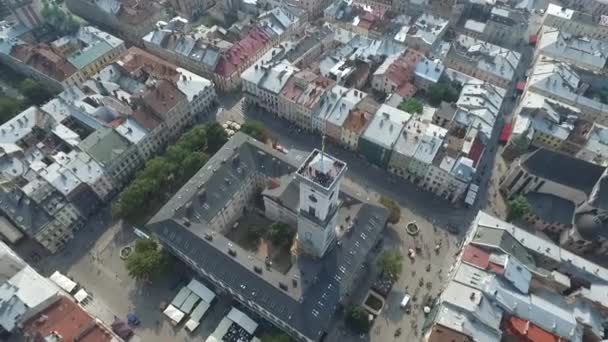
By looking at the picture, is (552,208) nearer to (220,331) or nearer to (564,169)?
(564,169)

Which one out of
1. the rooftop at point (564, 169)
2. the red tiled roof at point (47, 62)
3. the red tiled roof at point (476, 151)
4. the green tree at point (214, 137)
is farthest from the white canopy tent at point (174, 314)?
the rooftop at point (564, 169)

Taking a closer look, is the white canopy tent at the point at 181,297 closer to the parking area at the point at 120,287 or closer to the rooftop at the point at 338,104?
the parking area at the point at 120,287

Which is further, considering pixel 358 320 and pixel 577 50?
pixel 577 50

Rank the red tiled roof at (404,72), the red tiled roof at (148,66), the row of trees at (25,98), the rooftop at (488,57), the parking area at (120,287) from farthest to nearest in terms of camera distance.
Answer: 1. the rooftop at (488,57)
2. the red tiled roof at (404,72)
3. the red tiled roof at (148,66)
4. the row of trees at (25,98)
5. the parking area at (120,287)

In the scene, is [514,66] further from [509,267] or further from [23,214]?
[23,214]

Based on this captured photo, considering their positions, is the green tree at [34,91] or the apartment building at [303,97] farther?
the green tree at [34,91]

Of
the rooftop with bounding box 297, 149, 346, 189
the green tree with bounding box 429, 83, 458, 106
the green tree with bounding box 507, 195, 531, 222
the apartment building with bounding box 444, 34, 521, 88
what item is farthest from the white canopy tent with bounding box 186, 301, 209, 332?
the apartment building with bounding box 444, 34, 521, 88

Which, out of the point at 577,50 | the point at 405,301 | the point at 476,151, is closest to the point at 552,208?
the point at 476,151
